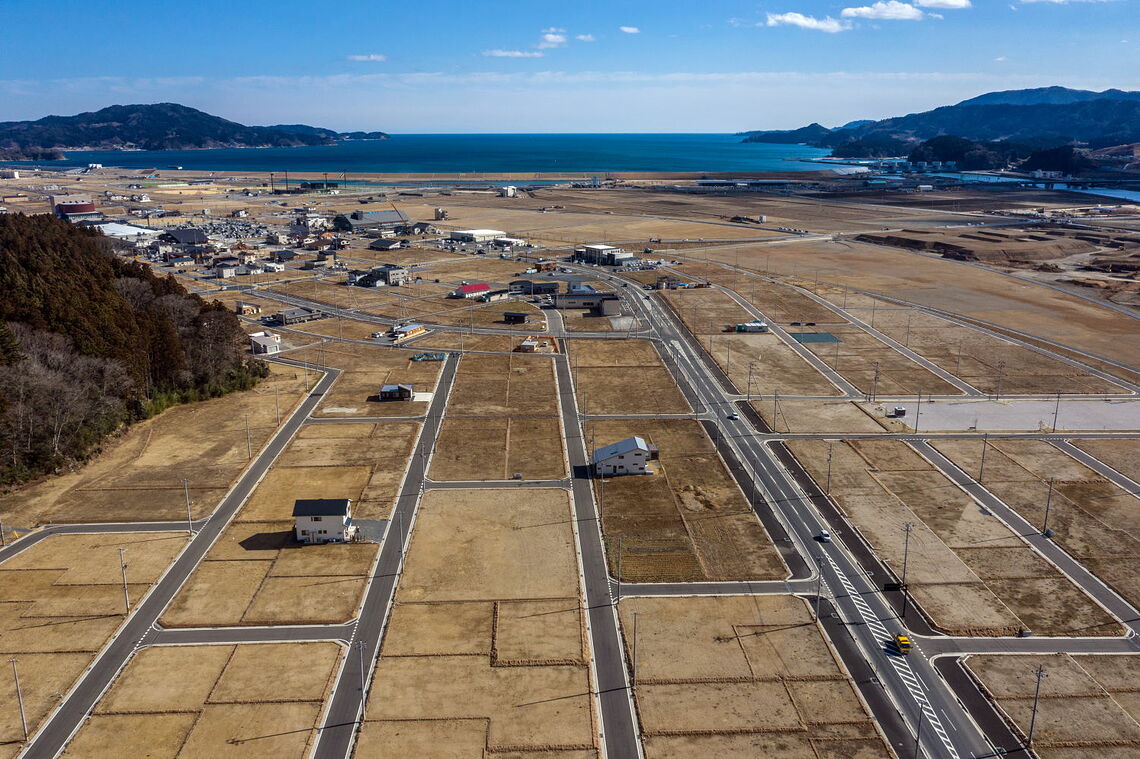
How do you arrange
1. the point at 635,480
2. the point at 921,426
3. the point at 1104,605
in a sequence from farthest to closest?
1. the point at 921,426
2. the point at 635,480
3. the point at 1104,605

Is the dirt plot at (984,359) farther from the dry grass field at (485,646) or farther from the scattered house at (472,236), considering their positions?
the scattered house at (472,236)

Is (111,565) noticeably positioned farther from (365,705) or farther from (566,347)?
(566,347)

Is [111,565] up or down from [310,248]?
down

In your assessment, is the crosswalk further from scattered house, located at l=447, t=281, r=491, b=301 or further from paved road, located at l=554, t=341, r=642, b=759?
scattered house, located at l=447, t=281, r=491, b=301

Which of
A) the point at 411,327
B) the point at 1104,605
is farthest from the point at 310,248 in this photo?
the point at 1104,605

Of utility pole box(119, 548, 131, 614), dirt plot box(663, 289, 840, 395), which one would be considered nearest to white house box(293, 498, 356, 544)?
utility pole box(119, 548, 131, 614)
